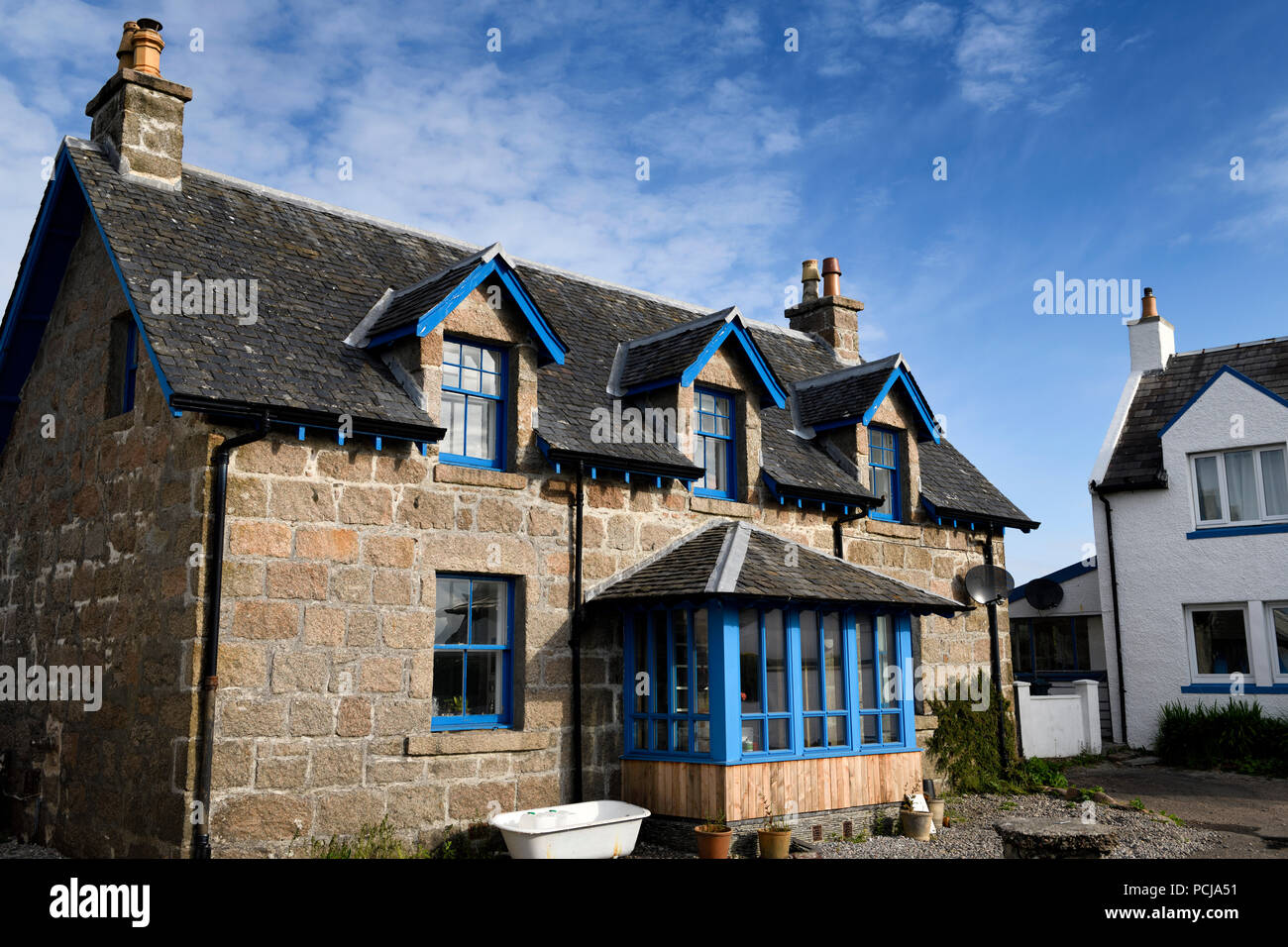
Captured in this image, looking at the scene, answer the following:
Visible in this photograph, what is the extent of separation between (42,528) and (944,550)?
43.7ft

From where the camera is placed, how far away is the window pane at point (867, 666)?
47.8 ft

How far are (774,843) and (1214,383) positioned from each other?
16.0 m

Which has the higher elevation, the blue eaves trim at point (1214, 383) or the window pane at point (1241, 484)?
the blue eaves trim at point (1214, 383)

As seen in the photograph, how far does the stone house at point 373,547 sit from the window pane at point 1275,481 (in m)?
10.7

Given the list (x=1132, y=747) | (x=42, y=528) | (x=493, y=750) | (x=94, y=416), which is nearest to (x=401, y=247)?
(x=94, y=416)

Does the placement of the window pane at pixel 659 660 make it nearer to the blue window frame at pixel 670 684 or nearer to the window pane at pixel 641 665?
the blue window frame at pixel 670 684

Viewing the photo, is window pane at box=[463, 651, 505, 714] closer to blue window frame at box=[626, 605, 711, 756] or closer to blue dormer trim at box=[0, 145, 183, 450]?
blue window frame at box=[626, 605, 711, 756]

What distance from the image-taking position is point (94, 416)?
12.9 metres

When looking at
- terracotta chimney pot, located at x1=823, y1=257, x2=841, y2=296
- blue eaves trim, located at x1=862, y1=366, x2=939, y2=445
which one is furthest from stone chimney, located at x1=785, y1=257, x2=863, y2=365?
blue eaves trim, located at x1=862, y1=366, x2=939, y2=445

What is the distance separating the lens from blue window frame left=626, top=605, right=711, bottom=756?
12.9m

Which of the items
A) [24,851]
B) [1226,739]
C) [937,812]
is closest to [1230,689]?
[1226,739]

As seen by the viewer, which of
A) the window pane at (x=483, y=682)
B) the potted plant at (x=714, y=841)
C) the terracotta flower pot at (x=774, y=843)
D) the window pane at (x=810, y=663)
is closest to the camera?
the potted plant at (x=714, y=841)

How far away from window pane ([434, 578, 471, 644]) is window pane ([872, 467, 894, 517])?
759 cm

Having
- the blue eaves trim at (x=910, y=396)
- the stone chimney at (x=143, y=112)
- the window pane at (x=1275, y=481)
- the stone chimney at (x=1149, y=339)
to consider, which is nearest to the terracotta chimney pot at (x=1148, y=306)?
the stone chimney at (x=1149, y=339)
